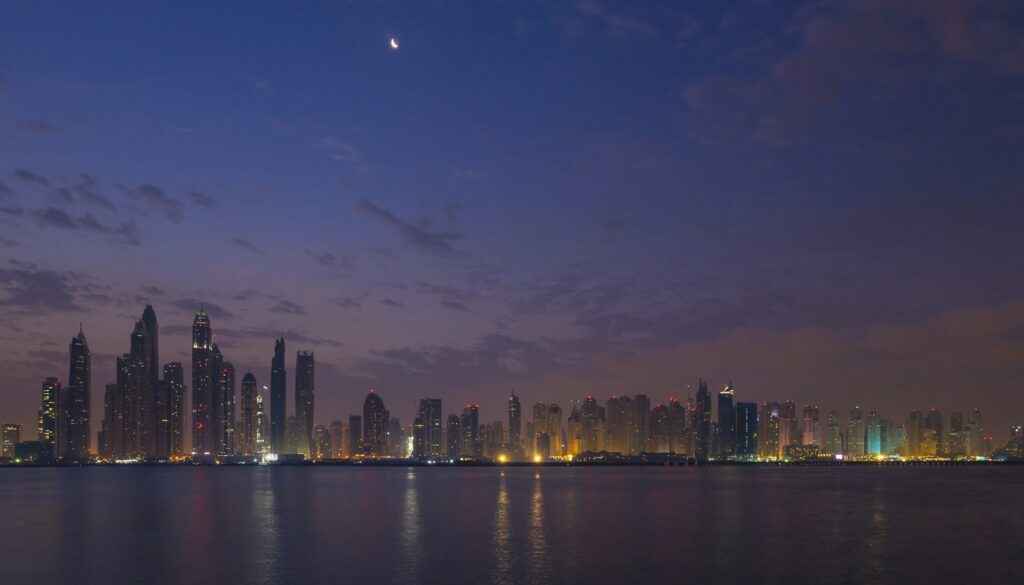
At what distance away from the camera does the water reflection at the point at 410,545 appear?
45.0 metres

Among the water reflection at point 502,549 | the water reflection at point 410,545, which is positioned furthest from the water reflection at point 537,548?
the water reflection at point 410,545

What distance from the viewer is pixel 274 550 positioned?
2125 inches

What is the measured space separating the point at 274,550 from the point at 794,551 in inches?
1267

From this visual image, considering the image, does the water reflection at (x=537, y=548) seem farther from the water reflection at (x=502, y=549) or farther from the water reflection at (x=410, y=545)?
the water reflection at (x=410, y=545)

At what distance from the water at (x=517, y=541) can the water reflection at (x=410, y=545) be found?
19cm

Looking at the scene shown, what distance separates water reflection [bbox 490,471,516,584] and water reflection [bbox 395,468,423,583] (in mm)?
4291

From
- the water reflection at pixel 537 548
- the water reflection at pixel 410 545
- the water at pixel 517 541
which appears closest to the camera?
the water reflection at pixel 537 548

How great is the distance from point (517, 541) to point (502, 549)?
4578 millimetres

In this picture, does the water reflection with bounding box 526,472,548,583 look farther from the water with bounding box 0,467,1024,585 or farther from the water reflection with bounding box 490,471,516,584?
the water reflection with bounding box 490,471,516,584

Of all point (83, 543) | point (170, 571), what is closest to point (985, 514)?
point (170, 571)

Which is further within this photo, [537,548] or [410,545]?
[410,545]

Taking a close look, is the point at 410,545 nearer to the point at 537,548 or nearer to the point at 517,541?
the point at 517,541

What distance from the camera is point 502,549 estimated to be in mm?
53906

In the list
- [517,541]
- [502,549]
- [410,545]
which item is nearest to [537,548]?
[502,549]
